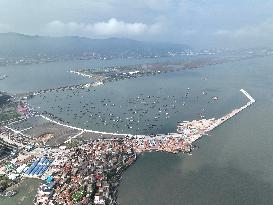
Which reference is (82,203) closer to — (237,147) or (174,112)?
(237,147)

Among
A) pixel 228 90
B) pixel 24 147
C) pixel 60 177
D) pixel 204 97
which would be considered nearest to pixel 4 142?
pixel 24 147

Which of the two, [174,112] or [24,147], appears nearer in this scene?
[24,147]

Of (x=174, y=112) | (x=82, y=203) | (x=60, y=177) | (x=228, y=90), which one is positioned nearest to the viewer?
(x=82, y=203)

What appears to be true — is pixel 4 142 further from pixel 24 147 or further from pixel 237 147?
pixel 237 147

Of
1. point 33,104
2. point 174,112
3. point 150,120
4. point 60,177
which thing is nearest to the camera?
point 60,177

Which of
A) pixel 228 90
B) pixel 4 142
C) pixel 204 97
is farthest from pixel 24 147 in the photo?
pixel 228 90

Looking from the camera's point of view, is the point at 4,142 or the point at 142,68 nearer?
the point at 4,142

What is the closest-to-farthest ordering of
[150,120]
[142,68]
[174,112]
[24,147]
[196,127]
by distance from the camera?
[24,147] → [196,127] → [150,120] → [174,112] → [142,68]

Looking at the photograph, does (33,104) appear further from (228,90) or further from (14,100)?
(228,90)

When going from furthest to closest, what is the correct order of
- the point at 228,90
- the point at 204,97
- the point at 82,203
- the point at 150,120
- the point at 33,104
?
the point at 228,90, the point at 204,97, the point at 33,104, the point at 150,120, the point at 82,203
